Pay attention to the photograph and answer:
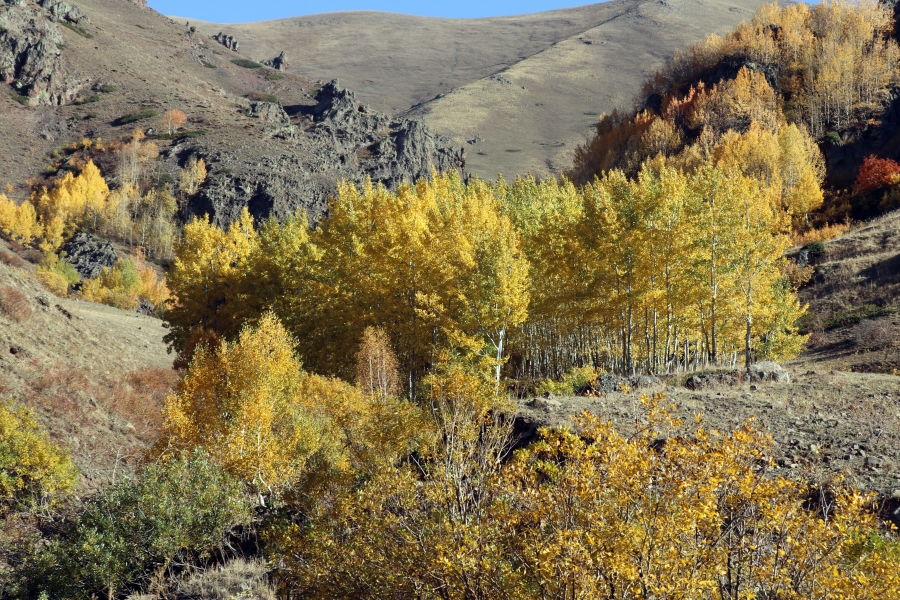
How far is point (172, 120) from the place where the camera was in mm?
125938

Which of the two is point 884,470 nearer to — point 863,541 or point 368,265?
point 863,541

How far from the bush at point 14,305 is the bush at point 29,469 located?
45.7 ft

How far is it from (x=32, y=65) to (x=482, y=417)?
6319 inches

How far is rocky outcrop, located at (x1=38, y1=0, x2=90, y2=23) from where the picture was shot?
152 m

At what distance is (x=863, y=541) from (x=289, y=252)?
3646 centimetres

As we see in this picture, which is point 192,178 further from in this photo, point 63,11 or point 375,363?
point 375,363

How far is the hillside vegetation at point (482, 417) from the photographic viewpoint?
6.71 m

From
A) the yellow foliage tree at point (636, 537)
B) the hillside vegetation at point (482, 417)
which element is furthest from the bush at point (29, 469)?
the yellow foliage tree at point (636, 537)

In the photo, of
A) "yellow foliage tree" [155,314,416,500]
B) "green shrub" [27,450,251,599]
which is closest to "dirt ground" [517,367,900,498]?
"yellow foliage tree" [155,314,416,500]

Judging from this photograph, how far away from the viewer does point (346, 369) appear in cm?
3366

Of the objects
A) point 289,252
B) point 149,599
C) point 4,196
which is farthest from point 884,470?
point 4,196

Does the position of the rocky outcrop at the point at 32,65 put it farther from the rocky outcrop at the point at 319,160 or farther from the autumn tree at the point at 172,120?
the rocky outcrop at the point at 319,160

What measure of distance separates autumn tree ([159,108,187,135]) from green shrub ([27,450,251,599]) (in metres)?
123

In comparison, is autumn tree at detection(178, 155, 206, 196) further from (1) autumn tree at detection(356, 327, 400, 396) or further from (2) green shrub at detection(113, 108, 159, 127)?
(1) autumn tree at detection(356, 327, 400, 396)
